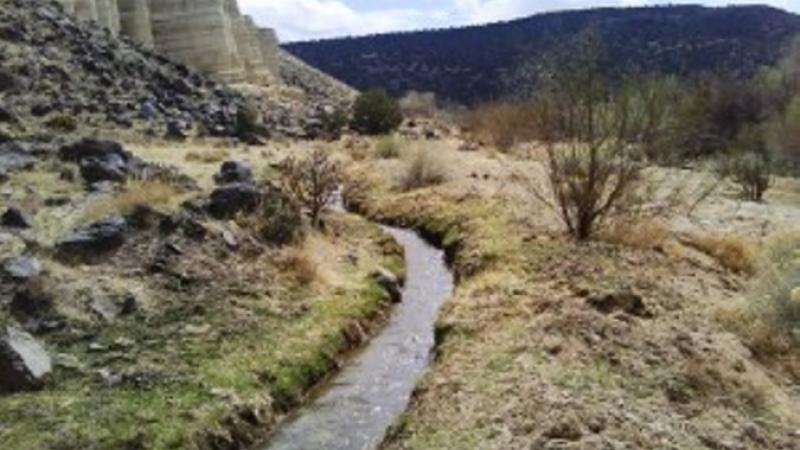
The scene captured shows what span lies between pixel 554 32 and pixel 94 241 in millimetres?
127992

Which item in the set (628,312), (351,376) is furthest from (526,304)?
(351,376)

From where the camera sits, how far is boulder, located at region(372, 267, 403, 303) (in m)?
25.0

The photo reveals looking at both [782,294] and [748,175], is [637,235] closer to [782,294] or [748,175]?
[782,294]

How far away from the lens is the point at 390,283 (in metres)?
25.3

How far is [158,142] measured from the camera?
143 feet

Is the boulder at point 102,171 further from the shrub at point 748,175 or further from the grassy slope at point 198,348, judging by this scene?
the shrub at point 748,175

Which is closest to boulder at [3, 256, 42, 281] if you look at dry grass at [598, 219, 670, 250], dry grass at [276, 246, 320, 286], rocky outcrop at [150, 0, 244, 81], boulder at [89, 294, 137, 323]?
boulder at [89, 294, 137, 323]

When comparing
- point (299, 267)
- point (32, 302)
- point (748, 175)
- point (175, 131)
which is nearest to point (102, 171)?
point (299, 267)

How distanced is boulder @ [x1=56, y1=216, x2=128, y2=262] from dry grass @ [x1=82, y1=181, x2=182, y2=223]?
3.96 feet

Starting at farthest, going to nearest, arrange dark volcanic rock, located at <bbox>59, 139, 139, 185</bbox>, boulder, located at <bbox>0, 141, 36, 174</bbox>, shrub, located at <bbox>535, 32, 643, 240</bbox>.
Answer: boulder, located at <bbox>0, 141, 36, 174</bbox>, dark volcanic rock, located at <bbox>59, 139, 139, 185</bbox>, shrub, located at <bbox>535, 32, 643, 240</bbox>

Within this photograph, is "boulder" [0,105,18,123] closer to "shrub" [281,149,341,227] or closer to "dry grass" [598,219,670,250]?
"shrub" [281,149,341,227]

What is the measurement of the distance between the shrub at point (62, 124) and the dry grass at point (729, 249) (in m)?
22.0

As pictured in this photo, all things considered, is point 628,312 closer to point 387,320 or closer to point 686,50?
point 387,320

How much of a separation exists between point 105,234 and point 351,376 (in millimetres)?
6228
